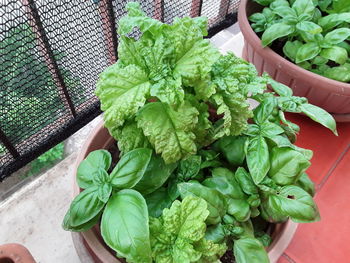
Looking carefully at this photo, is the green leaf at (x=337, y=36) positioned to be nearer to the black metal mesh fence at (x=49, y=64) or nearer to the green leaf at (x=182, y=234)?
the black metal mesh fence at (x=49, y=64)

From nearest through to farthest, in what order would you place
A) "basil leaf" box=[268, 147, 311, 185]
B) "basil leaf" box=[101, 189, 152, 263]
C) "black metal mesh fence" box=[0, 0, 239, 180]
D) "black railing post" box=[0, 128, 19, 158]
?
"basil leaf" box=[101, 189, 152, 263] < "basil leaf" box=[268, 147, 311, 185] < "black metal mesh fence" box=[0, 0, 239, 180] < "black railing post" box=[0, 128, 19, 158]

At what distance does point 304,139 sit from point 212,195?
59 centimetres

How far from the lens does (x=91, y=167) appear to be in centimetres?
61

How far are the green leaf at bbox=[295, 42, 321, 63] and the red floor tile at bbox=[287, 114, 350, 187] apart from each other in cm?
24

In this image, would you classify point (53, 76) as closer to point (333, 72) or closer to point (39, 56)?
point (39, 56)

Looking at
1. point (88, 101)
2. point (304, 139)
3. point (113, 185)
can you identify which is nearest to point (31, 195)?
point (88, 101)

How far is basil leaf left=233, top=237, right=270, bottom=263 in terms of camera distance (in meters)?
0.56

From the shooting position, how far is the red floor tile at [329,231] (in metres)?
0.90

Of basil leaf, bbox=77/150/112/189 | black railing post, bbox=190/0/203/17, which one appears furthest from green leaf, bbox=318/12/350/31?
basil leaf, bbox=77/150/112/189

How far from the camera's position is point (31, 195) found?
90cm

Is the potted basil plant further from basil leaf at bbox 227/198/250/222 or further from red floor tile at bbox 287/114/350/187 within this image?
red floor tile at bbox 287/114/350/187

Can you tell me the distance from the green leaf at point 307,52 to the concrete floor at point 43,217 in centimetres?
70

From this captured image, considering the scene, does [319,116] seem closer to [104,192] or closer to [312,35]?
[312,35]

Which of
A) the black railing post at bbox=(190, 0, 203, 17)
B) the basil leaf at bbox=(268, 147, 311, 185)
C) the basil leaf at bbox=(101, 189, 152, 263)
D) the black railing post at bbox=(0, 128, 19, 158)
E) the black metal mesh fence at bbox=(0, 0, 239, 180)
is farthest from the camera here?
the black railing post at bbox=(190, 0, 203, 17)
